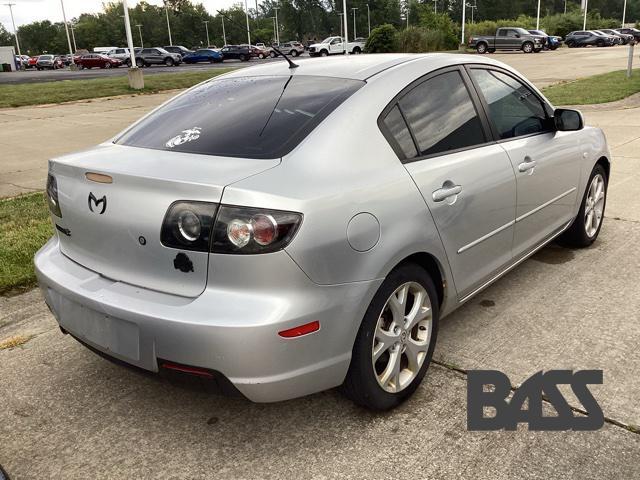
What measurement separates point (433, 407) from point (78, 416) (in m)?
1.61

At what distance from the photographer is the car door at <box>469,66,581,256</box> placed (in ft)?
11.3

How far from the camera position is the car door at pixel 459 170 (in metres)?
2.79

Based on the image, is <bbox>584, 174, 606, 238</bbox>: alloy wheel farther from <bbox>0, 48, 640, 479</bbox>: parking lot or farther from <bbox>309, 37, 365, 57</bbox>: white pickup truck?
<bbox>309, 37, 365, 57</bbox>: white pickup truck

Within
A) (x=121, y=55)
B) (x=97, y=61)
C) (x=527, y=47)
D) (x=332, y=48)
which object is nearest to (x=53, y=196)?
(x=527, y=47)

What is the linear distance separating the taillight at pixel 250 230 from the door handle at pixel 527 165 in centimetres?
182

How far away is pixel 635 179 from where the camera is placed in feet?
21.8

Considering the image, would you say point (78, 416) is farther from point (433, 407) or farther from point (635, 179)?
point (635, 179)

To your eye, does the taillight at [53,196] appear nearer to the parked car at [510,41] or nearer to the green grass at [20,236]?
the green grass at [20,236]

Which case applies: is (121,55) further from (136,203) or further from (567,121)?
(136,203)

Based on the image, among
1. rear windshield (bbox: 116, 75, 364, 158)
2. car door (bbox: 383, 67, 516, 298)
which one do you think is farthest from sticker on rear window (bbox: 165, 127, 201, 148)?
car door (bbox: 383, 67, 516, 298)

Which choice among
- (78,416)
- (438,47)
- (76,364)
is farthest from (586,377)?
(438,47)

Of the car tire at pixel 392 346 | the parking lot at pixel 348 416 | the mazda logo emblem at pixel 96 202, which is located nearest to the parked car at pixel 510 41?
the parking lot at pixel 348 416

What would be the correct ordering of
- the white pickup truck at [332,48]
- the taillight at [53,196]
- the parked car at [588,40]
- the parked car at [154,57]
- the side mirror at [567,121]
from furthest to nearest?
the parked car at [154,57] < the white pickup truck at [332,48] < the parked car at [588,40] < the side mirror at [567,121] < the taillight at [53,196]

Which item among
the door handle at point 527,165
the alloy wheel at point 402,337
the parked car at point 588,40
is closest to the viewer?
the alloy wheel at point 402,337
